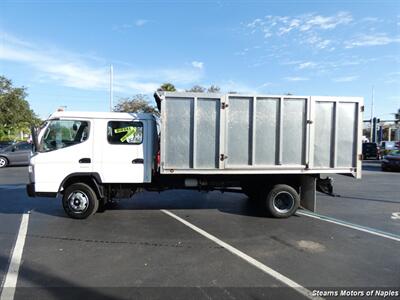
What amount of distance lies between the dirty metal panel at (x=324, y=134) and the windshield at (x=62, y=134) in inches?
→ 204

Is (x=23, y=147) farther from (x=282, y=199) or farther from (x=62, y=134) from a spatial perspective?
(x=282, y=199)

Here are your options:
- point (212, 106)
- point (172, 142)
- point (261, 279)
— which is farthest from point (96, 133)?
point (261, 279)

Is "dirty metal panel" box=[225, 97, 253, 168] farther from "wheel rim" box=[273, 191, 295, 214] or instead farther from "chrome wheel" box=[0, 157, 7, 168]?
"chrome wheel" box=[0, 157, 7, 168]

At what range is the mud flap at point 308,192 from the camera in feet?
27.6

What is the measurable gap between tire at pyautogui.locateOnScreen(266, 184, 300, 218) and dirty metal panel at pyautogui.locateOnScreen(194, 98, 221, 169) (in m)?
1.55

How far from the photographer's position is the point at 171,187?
27.6 feet

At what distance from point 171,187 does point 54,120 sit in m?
3.01

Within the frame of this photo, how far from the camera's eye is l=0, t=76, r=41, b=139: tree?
42562 millimetres

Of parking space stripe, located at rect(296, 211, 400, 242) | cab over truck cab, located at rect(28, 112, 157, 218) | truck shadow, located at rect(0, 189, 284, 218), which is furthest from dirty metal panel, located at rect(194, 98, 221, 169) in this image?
parking space stripe, located at rect(296, 211, 400, 242)

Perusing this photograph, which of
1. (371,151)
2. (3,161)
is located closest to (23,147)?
(3,161)

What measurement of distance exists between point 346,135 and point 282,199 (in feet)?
6.87

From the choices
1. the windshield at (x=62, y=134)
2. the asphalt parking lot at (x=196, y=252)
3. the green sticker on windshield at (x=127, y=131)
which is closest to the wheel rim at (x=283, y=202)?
the asphalt parking lot at (x=196, y=252)

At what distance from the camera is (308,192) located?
8523mm

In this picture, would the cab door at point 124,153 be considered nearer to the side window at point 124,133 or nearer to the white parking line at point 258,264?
the side window at point 124,133
